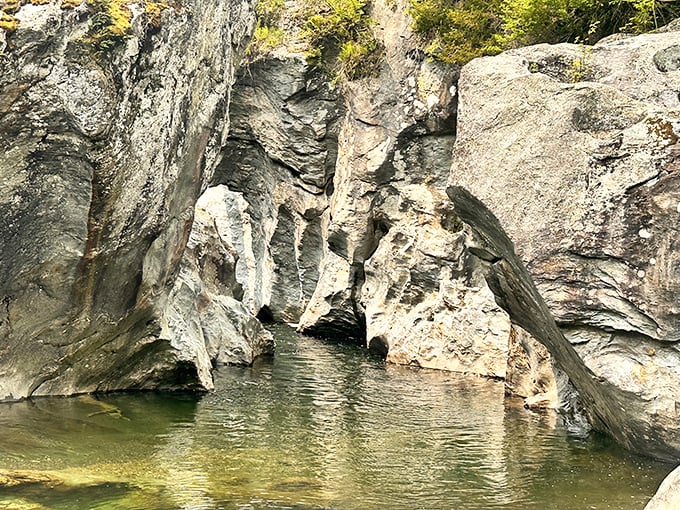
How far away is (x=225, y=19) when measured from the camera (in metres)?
14.4

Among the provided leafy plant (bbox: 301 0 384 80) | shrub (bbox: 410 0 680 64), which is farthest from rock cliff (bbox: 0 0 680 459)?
leafy plant (bbox: 301 0 384 80)

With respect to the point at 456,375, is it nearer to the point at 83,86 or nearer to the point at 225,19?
the point at 225,19

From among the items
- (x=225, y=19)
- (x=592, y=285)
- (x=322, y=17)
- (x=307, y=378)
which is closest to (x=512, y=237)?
(x=592, y=285)

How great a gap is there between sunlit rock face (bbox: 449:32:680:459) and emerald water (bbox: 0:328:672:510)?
3.58 ft

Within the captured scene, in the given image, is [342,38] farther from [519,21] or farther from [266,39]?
[519,21]

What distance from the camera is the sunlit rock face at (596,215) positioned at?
930 cm

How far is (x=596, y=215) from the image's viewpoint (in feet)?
31.5

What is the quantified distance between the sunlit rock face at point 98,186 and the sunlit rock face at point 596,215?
473cm

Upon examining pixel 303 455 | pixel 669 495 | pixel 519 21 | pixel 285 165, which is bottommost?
pixel 303 455

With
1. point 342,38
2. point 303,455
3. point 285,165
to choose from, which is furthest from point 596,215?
point 285,165

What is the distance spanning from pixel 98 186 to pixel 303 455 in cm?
497

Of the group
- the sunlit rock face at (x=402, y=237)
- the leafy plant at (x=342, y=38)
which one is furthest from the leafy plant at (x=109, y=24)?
the leafy plant at (x=342, y=38)

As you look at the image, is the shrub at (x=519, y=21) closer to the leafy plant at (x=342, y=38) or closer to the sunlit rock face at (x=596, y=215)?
the leafy plant at (x=342, y=38)

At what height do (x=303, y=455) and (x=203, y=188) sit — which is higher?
(x=203, y=188)
